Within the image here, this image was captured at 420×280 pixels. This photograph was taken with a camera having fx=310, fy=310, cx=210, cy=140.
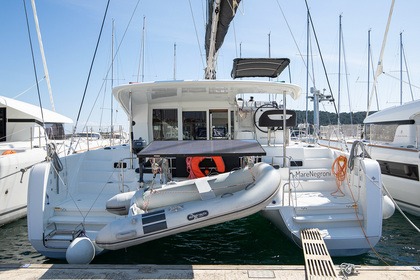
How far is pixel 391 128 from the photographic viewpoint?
35.1ft

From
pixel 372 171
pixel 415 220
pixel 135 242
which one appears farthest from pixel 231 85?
pixel 415 220

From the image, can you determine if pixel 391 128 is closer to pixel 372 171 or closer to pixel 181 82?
pixel 372 171

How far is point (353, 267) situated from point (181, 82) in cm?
375

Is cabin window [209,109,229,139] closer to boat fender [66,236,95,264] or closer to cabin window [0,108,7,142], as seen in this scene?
boat fender [66,236,95,264]

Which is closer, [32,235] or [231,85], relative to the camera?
[32,235]

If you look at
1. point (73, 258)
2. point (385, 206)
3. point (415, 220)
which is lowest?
point (415, 220)

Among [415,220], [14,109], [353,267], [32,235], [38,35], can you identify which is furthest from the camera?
[14,109]

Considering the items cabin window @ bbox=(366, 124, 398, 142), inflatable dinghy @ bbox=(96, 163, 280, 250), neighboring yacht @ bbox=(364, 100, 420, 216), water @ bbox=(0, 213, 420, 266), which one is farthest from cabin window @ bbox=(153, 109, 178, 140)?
cabin window @ bbox=(366, 124, 398, 142)

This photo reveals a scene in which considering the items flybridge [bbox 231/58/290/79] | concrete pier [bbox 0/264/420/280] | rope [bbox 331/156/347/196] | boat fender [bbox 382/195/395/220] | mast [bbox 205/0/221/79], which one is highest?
mast [bbox 205/0/221/79]

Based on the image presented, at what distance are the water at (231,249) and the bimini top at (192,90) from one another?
107 inches

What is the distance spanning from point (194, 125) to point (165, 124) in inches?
28.1

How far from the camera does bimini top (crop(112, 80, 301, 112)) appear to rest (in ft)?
17.8

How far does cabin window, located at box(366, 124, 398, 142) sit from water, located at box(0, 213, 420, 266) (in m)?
4.91

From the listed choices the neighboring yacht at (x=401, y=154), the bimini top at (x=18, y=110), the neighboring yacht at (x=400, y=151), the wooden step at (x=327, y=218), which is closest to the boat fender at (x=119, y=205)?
the wooden step at (x=327, y=218)
